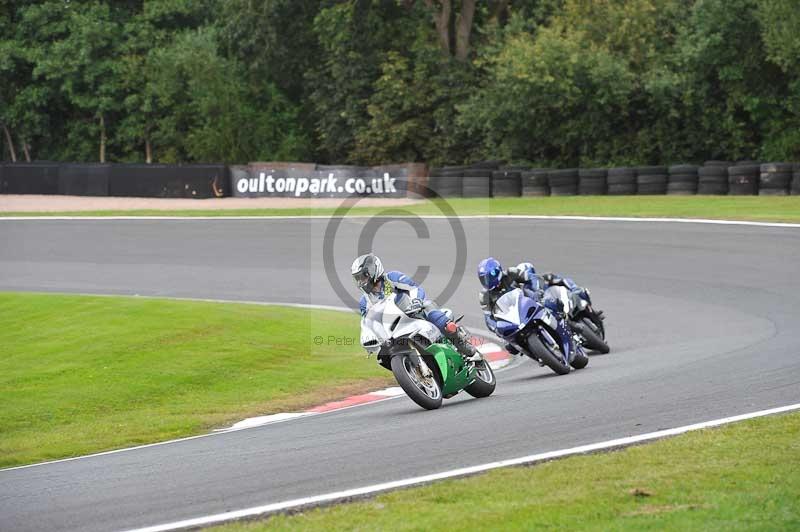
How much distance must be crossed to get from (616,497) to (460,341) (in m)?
4.91

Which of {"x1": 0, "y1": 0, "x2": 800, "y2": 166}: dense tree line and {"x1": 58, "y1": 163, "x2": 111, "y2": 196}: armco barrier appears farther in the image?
{"x1": 58, "y1": 163, "x2": 111, "y2": 196}: armco barrier

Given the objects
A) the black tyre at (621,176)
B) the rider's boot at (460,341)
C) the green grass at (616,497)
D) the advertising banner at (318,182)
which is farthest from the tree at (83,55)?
the green grass at (616,497)

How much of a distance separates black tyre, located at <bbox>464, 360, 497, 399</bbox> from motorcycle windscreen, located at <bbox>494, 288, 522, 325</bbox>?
43.5 inches

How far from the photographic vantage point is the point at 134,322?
17453 millimetres

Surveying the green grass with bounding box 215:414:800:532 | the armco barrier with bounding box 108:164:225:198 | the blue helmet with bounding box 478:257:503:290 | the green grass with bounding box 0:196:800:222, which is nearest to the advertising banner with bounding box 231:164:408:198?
the armco barrier with bounding box 108:164:225:198

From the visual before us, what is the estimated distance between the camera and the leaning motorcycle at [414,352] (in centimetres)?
1098

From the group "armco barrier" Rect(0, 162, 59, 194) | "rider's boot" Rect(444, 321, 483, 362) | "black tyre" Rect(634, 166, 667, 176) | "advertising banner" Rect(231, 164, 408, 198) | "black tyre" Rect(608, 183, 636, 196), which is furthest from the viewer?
"armco barrier" Rect(0, 162, 59, 194)

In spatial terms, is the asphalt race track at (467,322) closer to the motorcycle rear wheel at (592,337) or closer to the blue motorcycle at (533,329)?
the motorcycle rear wheel at (592,337)

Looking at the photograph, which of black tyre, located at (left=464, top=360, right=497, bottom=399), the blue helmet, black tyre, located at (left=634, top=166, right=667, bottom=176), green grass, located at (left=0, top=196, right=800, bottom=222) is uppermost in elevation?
black tyre, located at (left=634, top=166, right=667, bottom=176)

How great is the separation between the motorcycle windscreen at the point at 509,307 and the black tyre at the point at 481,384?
110 centimetres

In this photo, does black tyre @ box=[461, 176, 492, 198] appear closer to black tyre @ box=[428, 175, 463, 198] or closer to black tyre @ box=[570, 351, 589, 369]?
black tyre @ box=[428, 175, 463, 198]

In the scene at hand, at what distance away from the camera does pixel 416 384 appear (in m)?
11.0

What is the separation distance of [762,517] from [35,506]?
4.60 metres

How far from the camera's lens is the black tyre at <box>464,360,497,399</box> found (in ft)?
38.7
